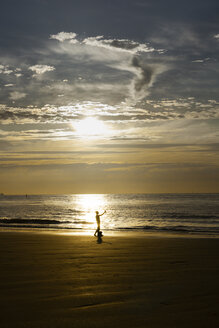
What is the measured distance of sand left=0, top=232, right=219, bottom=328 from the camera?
5.57 m

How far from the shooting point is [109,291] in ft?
24.0

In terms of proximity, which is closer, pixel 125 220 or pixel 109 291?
pixel 109 291

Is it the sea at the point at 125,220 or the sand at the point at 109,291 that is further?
the sea at the point at 125,220

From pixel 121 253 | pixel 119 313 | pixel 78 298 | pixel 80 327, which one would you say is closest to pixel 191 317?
pixel 119 313

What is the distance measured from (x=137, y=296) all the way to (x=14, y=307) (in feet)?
8.31

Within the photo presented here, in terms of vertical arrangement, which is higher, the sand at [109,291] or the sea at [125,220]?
the sand at [109,291]

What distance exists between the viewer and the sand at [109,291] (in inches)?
219

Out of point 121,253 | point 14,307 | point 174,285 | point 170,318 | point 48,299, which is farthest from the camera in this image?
point 121,253

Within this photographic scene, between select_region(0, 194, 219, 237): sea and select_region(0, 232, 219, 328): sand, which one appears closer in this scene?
select_region(0, 232, 219, 328): sand

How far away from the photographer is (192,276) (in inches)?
358

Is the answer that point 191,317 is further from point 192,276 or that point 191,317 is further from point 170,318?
point 192,276

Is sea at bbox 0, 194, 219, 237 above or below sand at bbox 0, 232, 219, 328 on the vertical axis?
below

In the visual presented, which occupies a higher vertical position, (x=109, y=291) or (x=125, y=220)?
(x=109, y=291)

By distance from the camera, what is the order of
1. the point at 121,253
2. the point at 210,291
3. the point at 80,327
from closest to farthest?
1. the point at 80,327
2. the point at 210,291
3. the point at 121,253
